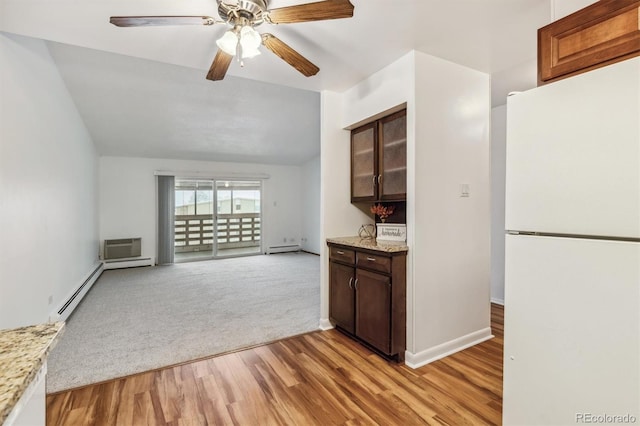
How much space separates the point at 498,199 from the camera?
3.69 meters

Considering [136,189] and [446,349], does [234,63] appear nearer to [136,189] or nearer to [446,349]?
[446,349]

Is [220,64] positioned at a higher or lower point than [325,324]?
higher

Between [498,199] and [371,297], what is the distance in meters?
2.34

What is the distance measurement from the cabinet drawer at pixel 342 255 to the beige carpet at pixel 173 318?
818 mm

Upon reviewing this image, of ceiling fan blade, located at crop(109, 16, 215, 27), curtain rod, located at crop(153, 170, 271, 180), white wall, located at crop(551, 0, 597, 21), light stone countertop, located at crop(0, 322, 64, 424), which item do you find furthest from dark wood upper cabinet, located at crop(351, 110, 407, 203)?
curtain rod, located at crop(153, 170, 271, 180)

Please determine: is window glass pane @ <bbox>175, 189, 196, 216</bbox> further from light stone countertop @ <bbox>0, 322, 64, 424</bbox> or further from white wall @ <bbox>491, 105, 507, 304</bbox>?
light stone countertop @ <bbox>0, 322, 64, 424</bbox>

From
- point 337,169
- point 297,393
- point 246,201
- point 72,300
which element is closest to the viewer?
point 297,393

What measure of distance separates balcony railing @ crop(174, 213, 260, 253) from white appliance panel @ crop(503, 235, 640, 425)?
22.1ft

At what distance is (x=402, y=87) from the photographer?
2.42 metres

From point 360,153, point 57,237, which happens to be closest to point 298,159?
point 360,153

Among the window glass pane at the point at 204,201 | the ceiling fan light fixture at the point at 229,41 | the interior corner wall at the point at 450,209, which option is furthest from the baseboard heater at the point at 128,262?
the interior corner wall at the point at 450,209

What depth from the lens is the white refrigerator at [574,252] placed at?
1.03 metres

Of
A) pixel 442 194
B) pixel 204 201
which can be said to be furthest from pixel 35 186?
pixel 204 201

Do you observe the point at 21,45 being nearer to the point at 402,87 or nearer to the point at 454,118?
the point at 402,87
